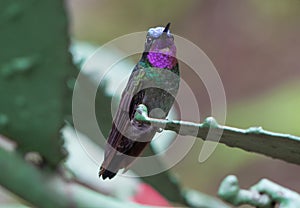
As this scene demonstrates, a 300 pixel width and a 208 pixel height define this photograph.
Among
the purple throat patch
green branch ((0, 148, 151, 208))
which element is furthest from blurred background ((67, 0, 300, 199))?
the purple throat patch

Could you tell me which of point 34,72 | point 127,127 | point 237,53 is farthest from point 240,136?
point 237,53

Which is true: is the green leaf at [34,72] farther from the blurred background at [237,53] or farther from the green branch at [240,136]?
the blurred background at [237,53]

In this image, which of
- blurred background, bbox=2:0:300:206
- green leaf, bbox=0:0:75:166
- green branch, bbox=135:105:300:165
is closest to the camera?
green branch, bbox=135:105:300:165

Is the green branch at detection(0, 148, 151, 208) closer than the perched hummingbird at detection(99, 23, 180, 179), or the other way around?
the perched hummingbird at detection(99, 23, 180, 179)

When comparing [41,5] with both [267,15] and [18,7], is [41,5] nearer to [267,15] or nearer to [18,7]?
[18,7]

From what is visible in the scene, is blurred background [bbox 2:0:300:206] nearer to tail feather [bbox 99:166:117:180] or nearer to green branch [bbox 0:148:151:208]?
green branch [bbox 0:148:151:208]

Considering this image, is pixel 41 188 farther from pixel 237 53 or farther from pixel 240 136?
pixel 237 53
